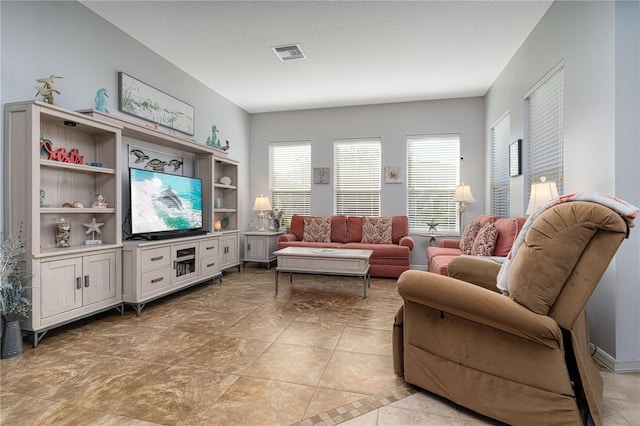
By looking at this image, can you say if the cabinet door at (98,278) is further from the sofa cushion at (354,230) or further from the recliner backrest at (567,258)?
the sofa cushion at (354,230)

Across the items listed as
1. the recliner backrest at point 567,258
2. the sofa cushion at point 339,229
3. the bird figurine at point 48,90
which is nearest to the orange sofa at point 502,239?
the recliner backrest at point 567,258

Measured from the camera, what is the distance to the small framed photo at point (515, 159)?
365 cm

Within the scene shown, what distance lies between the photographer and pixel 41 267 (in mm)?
2406

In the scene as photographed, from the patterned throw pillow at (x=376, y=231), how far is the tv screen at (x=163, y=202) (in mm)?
2672

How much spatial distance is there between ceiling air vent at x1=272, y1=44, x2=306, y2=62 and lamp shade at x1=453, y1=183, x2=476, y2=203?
3144mm

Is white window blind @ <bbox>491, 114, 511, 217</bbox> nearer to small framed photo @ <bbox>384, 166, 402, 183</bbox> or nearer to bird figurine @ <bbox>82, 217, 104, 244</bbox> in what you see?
small framed photo @ <bbox>384, 166, 402, 183</bbox>

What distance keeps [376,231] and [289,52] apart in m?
3.05

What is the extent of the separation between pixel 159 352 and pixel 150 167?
2.44 meters

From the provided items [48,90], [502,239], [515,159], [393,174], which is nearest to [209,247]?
[48,90]

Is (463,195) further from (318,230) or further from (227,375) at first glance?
(227,375)

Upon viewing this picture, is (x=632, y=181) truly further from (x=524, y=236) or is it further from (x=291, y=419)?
(x=291, y=419)

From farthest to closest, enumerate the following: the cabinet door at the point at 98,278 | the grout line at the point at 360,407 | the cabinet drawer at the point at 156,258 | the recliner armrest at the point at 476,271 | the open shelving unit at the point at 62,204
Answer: the cabinet drawer at the point at 156,258
the cabinet door at the point at 98,278
the open shelving unit at the point at 62,204
the recliner armrest at the point at 476,271
the grout line at the point at 360,407

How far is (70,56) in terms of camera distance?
293 cm

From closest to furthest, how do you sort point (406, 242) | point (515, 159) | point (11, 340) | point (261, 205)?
1. point (11, 340)
2. point (515, 159)
3. point (406, 242)
4. point (261, 205)
